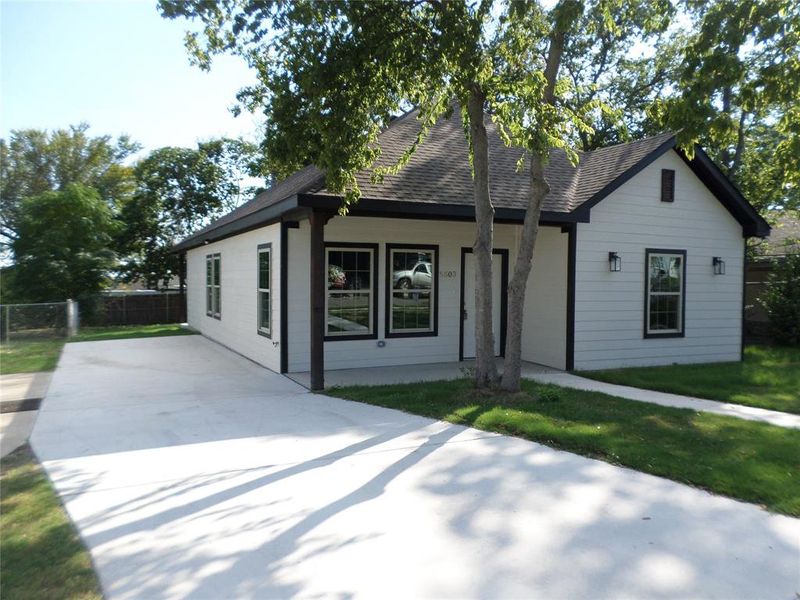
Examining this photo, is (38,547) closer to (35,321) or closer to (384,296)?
(384,296)

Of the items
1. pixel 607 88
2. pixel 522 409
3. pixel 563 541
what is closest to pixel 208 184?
pixel 607 88

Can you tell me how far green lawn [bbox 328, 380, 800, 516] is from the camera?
4.91m

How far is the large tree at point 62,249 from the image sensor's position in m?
19.8

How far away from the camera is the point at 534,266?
11547 mm

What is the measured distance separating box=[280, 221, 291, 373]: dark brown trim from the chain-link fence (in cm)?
959

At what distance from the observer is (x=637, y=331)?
11195mm

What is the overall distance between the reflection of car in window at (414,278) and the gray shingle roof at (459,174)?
1.66 metres

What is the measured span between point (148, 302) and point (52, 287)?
367 cm

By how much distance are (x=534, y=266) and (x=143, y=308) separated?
16.9 metres

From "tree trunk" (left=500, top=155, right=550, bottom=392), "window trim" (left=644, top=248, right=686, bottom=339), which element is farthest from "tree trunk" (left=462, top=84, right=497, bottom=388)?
"window trim" (left=644, top=248, right=686, bottom=339)

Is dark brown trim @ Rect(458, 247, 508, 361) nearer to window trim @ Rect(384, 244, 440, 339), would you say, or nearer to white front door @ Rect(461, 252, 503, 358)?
white front door @ Rect(461, 252, 503, 358)

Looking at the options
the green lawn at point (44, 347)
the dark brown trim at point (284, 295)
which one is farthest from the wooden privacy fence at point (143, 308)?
the dark brown trim at point (284, 295)

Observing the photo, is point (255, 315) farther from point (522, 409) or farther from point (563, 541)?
point (563, 541)

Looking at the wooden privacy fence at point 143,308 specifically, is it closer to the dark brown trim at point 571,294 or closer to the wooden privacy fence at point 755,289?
the dark brown trim at point 571,294
